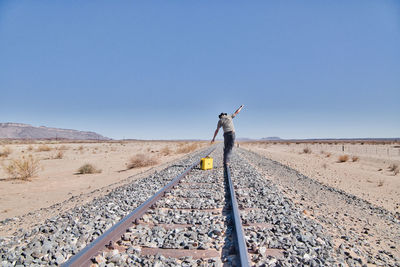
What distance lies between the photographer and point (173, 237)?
10.6 ft

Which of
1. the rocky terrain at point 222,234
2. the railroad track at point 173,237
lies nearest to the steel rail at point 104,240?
the railroad track at point 173,237

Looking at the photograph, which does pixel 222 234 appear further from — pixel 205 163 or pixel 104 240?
pixel 205 163

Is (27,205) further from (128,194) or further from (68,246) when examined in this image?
(68,246)

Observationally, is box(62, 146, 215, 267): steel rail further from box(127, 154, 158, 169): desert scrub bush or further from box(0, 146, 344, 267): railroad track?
box(127, 154, 158, 169): desert scrub bush

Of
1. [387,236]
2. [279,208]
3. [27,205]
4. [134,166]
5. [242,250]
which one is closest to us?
[242,250]

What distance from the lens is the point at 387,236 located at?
4020mm

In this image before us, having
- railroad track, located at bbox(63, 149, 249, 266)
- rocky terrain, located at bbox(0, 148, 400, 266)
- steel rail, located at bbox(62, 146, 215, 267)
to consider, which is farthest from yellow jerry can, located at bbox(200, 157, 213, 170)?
steel rail, located at bbox(62, 146, 215, 267)

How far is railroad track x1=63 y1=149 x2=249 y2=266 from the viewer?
262 centimetres

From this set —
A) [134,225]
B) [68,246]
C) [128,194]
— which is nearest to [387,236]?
[134,225]

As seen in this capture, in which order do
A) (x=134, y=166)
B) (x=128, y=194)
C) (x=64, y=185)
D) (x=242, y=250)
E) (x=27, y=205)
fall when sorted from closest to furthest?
(x=242, y=250)
(x=128, y=194)
(x=27, y=205)
(x=64, y=185)
(x=134, y=166)

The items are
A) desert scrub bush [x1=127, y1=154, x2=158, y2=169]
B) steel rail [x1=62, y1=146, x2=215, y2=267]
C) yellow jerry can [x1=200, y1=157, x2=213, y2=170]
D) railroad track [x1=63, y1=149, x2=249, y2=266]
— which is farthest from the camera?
desert scrub bush [x1=127, y1=154, x2=158, y2=169]

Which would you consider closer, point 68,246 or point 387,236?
point 68,246

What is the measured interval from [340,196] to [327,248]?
15.1 ft

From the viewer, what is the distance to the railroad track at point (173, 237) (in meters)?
2.62
